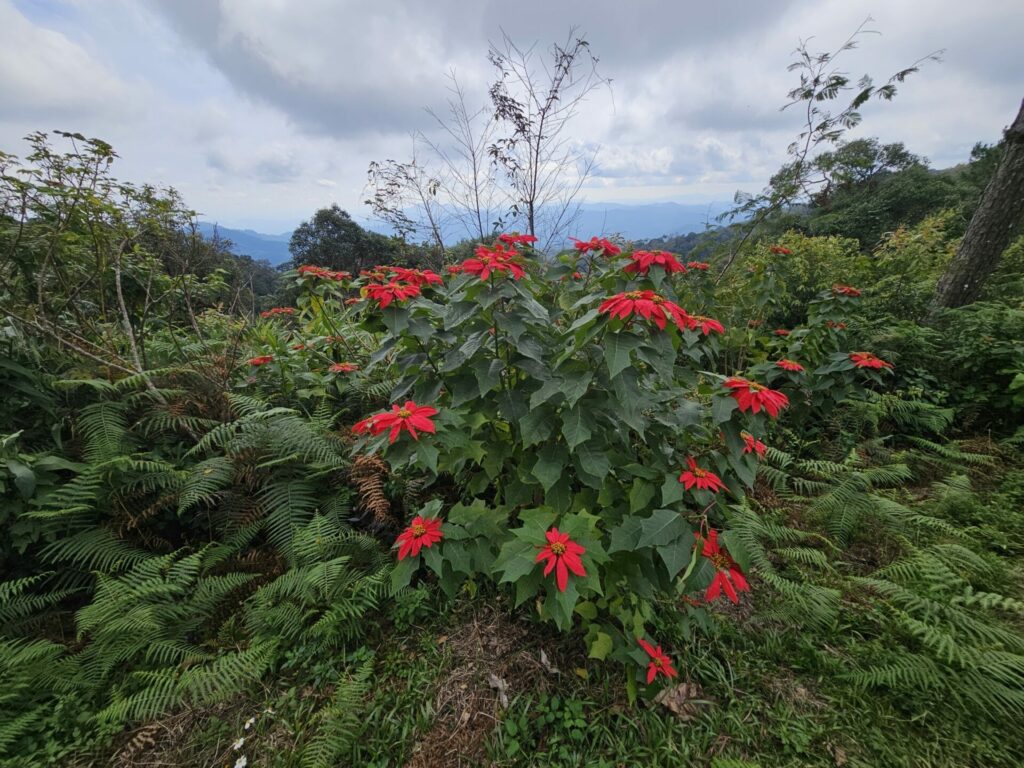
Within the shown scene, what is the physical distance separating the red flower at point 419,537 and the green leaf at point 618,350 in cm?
82

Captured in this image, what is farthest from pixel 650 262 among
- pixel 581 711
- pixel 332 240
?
pixel 332 240

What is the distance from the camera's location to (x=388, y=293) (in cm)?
148

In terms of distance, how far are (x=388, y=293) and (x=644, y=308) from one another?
0.92 m

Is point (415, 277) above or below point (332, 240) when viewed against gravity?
below

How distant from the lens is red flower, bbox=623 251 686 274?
134 centimetres

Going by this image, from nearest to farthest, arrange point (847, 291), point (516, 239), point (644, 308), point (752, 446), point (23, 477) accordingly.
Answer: point (644, 308), point (752, 446), point (516, 239), point (23, 477), point (847, 291)

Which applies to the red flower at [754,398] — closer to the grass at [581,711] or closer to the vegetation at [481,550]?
the vegetation at [481,550]

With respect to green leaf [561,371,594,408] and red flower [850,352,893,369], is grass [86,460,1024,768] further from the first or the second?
red flower [850,352,893,369]

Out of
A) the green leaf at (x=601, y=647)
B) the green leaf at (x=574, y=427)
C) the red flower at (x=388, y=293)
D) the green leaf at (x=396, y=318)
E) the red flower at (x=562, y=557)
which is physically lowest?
the green leaf at (x=601, y=647)

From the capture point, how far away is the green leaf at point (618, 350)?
1.14 m

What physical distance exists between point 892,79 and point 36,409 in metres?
6.87

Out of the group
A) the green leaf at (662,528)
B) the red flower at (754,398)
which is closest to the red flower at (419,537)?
the green leaf at (662,528)

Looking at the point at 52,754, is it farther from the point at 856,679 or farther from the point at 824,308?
the point at 824,308

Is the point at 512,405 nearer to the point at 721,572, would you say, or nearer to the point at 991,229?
the point at 721,572
